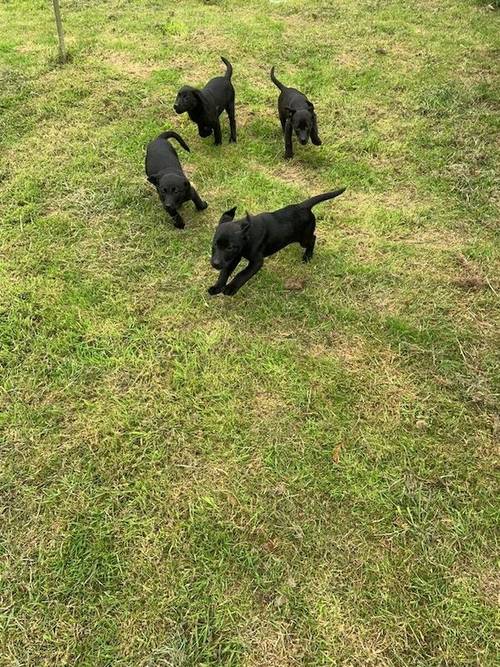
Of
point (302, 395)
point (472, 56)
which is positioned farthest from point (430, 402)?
point (472, 56)

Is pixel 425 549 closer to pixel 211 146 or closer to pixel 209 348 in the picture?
pixel 209 348

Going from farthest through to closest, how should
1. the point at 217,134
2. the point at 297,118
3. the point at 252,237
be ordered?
1. the point at 217,134
2. the point at 297,118
3. the point at 252,237

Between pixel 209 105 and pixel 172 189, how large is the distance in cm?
207

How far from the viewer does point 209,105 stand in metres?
7.38

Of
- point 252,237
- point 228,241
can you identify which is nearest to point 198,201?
point 252,237

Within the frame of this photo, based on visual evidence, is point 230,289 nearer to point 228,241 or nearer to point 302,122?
point 228,241

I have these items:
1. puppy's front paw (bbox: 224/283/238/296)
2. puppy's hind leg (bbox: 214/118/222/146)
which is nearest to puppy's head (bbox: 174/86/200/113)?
puppy's hind leg (bbox: 214/118/222/146)

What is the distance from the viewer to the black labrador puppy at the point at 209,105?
286 inches

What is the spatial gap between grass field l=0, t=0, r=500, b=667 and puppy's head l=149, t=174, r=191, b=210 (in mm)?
454

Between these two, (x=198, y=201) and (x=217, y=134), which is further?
(x=217, y=134)

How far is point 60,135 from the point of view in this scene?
8117mm

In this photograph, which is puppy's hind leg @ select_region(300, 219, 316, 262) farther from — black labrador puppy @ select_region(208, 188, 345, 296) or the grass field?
the grass field

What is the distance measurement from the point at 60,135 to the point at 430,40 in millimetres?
7765

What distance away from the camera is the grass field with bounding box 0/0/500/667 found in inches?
139
